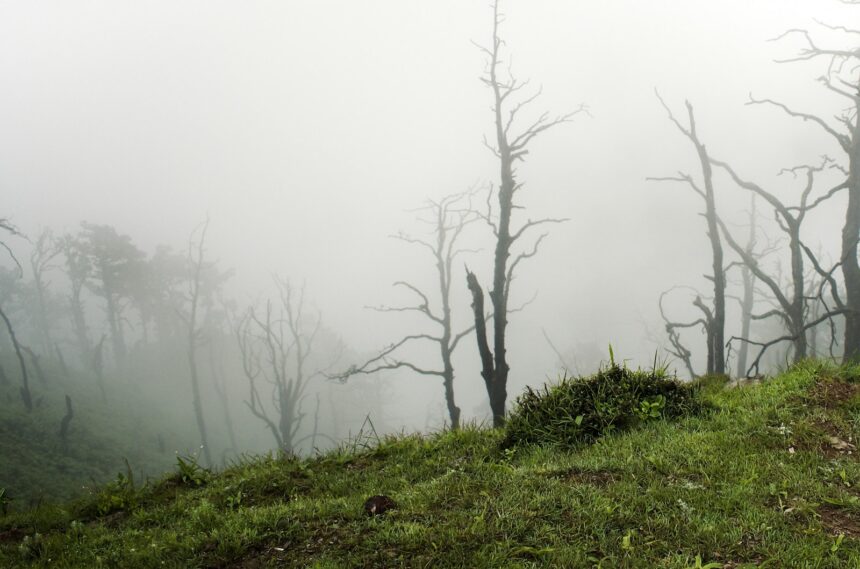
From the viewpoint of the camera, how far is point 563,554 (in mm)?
3018

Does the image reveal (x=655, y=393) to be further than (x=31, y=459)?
No

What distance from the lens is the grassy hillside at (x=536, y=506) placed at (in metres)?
3.14

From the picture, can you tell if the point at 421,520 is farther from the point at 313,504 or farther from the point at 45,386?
the point at 45,386

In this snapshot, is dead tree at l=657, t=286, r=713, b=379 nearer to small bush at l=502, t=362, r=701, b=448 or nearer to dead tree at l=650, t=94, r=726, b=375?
dead tree at l=650, t=94, r=726, b=375

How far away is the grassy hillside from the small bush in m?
0.21

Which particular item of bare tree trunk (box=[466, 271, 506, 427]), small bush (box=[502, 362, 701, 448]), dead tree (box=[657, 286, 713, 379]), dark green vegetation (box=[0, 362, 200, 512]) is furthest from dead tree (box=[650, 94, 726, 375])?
dark green vegetation (box=[0, 362, 200, 512])

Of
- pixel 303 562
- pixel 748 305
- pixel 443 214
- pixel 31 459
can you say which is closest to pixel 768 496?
pixel 303 562

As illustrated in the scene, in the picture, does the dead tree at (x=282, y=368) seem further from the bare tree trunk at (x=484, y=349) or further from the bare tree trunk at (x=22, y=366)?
the bare tree trunk at (x=22, y=366)

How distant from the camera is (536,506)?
363cm

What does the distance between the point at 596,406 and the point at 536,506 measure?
7.88ft

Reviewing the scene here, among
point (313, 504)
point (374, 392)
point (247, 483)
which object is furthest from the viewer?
point (374, 392)

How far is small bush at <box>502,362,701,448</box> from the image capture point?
5.57m

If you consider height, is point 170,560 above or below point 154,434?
above

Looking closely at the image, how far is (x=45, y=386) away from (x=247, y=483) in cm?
4401
